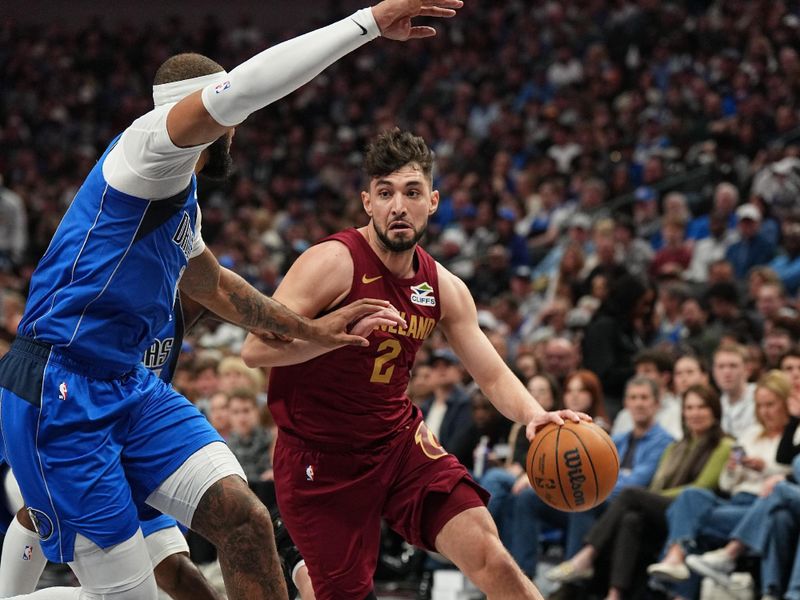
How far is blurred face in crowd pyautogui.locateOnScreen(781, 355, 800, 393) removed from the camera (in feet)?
26.3

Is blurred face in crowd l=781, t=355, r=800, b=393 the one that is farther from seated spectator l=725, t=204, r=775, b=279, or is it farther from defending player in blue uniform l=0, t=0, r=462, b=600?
defending player in blue uniform l=0, t=0, r=462, b=600

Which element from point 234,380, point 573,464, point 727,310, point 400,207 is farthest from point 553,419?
point 727,310

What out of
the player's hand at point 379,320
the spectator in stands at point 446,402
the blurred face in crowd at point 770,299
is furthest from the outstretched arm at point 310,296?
the blurred face in crowd at point 770,299

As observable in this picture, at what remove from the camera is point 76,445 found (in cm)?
424

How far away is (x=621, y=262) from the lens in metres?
12.4

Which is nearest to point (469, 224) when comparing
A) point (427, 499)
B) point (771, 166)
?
point (771, 166)

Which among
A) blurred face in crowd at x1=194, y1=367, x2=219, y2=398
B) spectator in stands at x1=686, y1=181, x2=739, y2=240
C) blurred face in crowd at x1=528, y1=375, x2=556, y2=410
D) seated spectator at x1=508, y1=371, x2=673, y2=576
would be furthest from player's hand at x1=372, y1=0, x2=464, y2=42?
spectator in stands at x1=686, y1=181, x2=739, y2=240

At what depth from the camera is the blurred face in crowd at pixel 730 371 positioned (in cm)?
868

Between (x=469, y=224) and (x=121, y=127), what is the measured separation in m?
8.98

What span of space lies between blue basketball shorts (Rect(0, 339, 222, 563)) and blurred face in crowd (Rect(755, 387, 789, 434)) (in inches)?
183

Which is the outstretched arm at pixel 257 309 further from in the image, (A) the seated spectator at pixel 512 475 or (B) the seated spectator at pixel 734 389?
(B) the seated spectator at pixel 734 389

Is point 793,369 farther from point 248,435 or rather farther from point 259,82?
point 259,82

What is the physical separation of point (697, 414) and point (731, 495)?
560 millimetres

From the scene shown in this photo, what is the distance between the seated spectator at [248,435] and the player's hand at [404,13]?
218 inches
